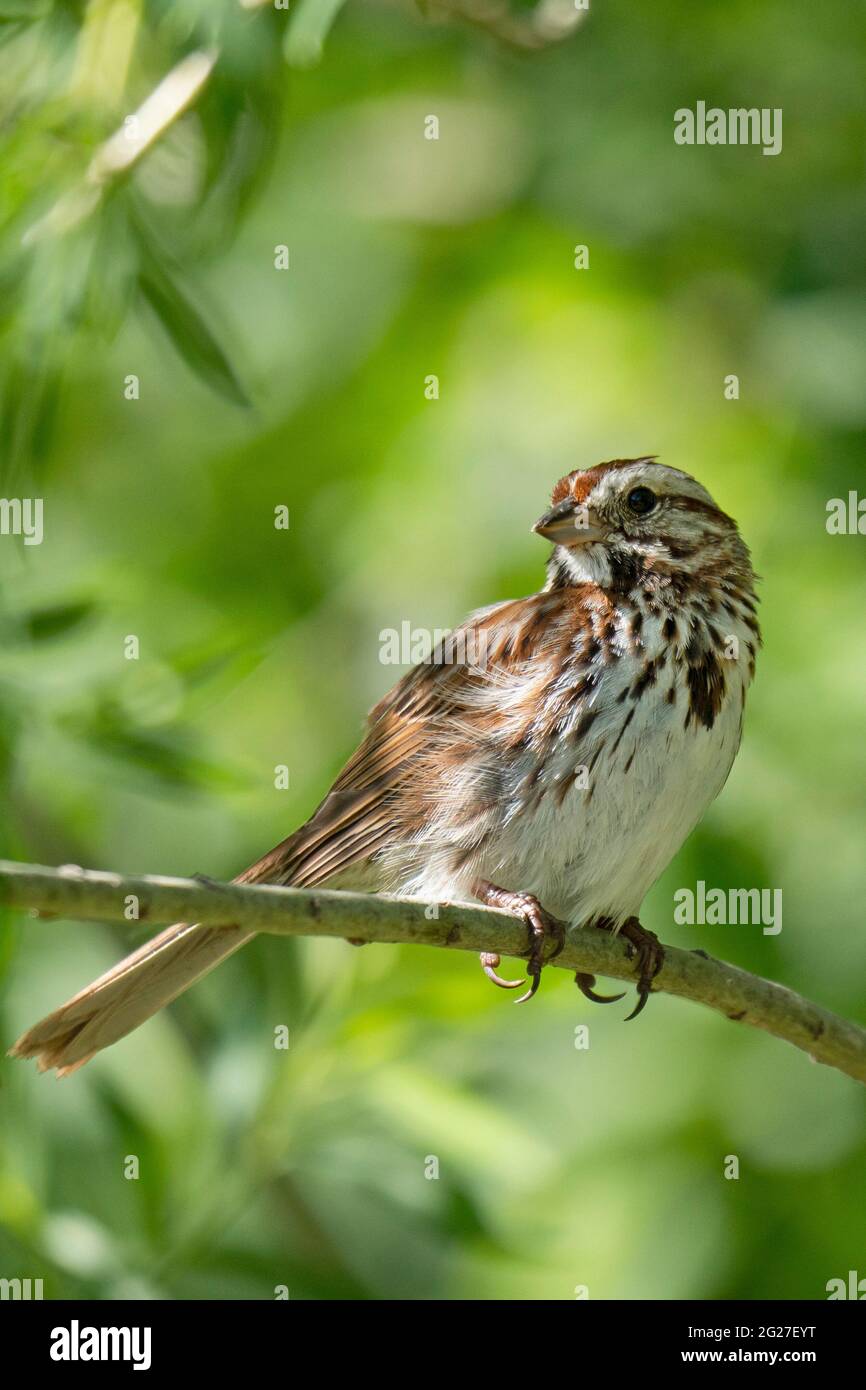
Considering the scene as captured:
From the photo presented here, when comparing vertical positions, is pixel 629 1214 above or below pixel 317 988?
below

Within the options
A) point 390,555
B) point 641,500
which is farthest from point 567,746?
point 390,555

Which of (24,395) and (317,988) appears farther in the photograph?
(317,988)

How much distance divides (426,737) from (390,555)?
145 cm

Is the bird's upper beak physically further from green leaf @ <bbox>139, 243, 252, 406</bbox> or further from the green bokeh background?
green leaf @ <bbox>139, 243, 252, 406</bbox>

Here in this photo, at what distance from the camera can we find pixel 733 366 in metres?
6.15

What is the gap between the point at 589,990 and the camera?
474 centimetres

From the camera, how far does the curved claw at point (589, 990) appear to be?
4.59 metres

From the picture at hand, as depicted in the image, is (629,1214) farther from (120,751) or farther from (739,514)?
(120,751)

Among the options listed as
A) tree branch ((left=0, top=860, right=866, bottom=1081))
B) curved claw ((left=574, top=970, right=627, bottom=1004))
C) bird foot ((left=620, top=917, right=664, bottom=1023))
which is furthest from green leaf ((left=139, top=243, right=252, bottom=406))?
curved claw ((left=574, top=970, right=627, bottom=1004))

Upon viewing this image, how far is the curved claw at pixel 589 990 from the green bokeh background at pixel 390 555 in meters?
0.08

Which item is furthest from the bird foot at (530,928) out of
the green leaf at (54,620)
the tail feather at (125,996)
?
the green leaf at (54,620)

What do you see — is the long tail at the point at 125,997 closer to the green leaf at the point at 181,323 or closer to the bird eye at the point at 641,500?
the green leaf at the point at 181,323

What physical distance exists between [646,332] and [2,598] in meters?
3.28

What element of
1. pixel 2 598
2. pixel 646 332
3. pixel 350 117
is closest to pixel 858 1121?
pixel 646 332
